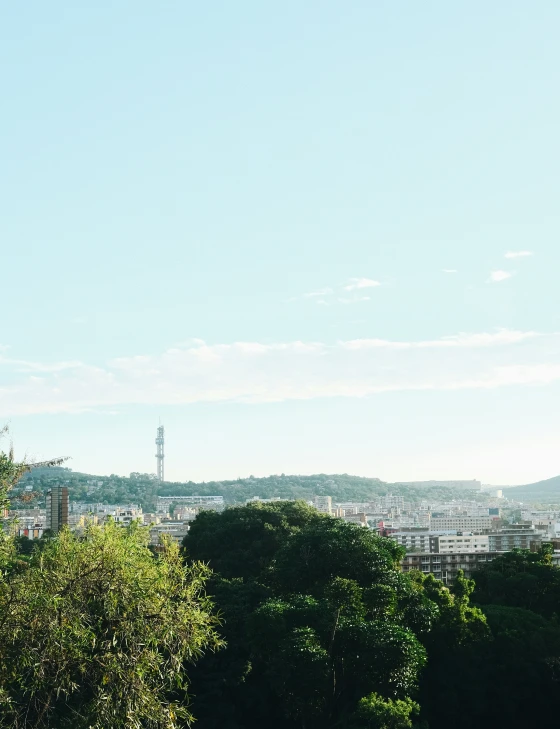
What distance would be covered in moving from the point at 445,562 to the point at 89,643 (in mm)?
40014

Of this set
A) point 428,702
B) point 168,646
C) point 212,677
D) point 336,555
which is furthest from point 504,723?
point 168,646

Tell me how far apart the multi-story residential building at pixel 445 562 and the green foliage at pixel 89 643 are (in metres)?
35.2

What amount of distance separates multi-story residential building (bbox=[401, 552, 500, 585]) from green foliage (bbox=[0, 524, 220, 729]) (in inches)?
1385

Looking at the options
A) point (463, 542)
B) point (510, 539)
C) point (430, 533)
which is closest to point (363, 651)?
point (510, 539)

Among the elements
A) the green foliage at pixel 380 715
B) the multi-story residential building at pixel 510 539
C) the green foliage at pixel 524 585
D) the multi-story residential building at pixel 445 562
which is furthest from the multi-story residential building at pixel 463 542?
the green foliage at pixel 380 715

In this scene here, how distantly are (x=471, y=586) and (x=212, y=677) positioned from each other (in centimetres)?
835

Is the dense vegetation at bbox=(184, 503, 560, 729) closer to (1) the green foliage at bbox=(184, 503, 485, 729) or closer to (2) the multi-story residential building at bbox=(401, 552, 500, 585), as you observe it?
(1) the green foliage at bbox=(184, 503, 485, 729)

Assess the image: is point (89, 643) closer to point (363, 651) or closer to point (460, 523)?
point (363, 651)

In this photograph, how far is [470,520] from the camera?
537 ft

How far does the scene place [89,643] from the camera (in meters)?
12.2

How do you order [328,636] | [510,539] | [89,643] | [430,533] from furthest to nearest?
[430,533] < [510,539] < [328,636] < [89,643]

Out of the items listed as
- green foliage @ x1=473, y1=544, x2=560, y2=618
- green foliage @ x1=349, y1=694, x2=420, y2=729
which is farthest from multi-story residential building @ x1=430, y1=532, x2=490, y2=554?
green foliage @ x1=349, y1=694, x2=420, y2=729

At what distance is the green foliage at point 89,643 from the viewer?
11.7 metres

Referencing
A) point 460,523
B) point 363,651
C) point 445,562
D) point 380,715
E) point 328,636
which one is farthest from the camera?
point 460,523
